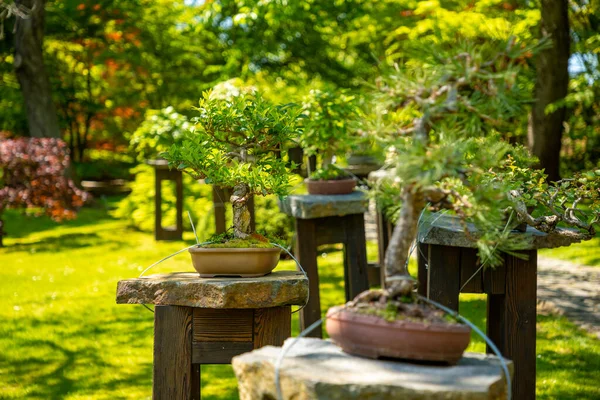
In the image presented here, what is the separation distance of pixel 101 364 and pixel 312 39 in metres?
11.6

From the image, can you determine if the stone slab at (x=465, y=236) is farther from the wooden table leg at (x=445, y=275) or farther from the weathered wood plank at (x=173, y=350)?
the weathered wood plank at (x=173, y=350)

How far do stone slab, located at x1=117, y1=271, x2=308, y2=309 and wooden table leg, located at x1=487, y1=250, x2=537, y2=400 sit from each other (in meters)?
1.00

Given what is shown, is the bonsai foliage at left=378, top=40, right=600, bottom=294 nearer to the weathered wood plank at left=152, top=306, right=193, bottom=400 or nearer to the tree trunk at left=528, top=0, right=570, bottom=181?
the weathered wood plank at left=152, top=306, right=193, bottom=400

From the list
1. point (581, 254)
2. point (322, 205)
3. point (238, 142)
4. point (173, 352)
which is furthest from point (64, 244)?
point (173, 352)

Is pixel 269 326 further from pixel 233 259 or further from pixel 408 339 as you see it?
pixel 408 339

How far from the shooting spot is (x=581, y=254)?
952 cm

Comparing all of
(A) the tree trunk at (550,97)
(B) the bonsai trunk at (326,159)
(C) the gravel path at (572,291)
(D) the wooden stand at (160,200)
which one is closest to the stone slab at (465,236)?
(B) the bonsai trunk at (326,159)

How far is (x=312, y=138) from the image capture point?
18.9 feet

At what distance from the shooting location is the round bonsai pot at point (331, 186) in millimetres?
5719

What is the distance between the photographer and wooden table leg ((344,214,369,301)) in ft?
18.9

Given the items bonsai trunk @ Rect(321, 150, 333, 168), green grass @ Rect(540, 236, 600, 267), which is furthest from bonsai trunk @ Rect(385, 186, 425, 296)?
green grass @ Rect(540, 236, 600, 267)

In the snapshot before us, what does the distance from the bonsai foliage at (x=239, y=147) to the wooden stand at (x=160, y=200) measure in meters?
7.90

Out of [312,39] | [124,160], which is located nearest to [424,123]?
[312,39]

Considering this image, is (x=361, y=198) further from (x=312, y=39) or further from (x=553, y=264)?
(x=312, y=39)
